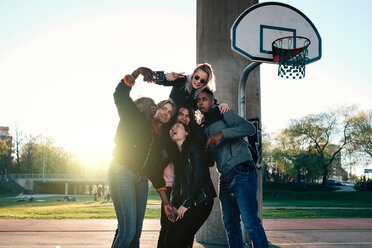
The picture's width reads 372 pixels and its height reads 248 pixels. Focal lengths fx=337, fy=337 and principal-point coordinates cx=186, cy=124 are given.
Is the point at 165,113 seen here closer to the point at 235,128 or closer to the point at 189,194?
the point at 235,128

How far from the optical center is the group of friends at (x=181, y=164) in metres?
3.25

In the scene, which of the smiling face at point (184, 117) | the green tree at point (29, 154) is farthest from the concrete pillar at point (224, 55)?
the green tree at point (29, 154)

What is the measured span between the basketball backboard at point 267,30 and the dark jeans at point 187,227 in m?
3.05

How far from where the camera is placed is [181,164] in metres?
3.39

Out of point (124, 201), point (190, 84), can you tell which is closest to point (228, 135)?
point (190, 84)

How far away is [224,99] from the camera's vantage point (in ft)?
22.1

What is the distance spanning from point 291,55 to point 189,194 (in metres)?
3.27

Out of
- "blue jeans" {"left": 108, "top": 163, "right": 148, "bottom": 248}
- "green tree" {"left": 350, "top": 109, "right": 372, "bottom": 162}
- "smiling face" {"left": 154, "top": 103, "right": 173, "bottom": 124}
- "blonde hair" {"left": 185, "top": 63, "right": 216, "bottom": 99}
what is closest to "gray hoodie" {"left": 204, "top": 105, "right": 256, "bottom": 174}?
"blonde hair" {"left": 185, "top": 63, "right": 216, "bottom": 99}

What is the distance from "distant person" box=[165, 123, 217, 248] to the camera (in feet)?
10.4

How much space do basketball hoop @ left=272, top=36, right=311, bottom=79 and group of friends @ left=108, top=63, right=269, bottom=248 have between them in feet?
6.94

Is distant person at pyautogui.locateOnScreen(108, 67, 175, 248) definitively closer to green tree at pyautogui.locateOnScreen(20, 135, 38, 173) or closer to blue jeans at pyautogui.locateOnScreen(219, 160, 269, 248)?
blue jeans at pyautogui.locateOnScreen(219, 160, 269, 248)

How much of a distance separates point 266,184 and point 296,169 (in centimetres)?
646

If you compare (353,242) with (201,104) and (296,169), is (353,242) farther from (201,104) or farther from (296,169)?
(296,169)

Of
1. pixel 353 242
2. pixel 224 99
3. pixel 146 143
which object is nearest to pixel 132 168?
pixel 146 143
